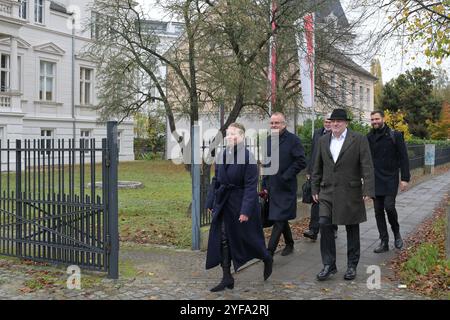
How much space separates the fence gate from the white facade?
2294 cm

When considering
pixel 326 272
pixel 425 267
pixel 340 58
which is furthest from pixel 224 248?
pixel 340 58

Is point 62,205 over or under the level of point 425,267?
over

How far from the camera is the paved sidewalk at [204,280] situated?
18.9 feet

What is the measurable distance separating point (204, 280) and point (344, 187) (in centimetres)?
203

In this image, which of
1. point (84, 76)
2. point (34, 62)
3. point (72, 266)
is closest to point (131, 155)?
point (84, 76)

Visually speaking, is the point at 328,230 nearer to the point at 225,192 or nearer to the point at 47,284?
the point at 225,192

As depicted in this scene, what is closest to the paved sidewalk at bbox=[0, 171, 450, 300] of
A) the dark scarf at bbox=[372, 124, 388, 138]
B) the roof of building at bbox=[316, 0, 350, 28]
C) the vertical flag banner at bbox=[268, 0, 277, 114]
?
the dark scarf at bbox=[372, 124, 388, 138]

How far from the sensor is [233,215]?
19.5 feet

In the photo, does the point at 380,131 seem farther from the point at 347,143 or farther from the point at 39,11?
the point at 39,11

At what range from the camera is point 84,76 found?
123ft

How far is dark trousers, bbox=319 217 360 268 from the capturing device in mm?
6379

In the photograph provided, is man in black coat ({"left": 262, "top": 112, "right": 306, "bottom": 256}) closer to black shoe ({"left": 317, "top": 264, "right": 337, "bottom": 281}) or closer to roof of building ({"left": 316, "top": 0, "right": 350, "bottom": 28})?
black shoe ({"left": 317, "top": 264, "right": 337, "bottom": 281})

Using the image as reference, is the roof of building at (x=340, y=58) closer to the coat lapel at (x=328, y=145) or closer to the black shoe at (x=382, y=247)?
the black shoe at (x=382, y=247)
